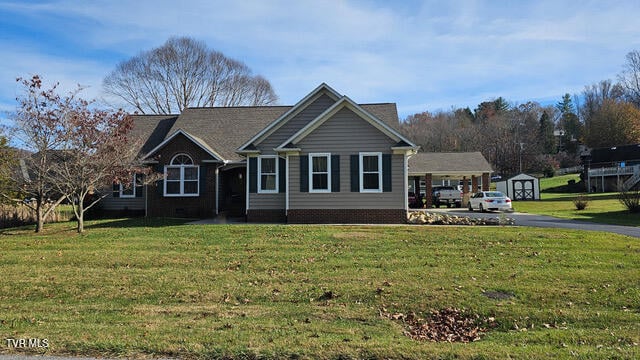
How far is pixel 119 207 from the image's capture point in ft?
82.4

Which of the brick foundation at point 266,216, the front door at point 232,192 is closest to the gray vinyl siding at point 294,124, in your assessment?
the brick foundation at point 266,216

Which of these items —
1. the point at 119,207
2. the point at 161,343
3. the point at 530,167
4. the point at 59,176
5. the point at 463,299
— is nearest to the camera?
the point at 161,343

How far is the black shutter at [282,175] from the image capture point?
65.3ft

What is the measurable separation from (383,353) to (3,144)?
1891cm

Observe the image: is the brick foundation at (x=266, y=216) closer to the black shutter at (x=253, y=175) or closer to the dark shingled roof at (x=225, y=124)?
the black shutter at (x=253, y=175)

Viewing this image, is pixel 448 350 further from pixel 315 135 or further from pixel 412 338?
pixel 315 135

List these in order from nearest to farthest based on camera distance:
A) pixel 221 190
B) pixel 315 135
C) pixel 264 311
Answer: pixel 264 311
pixel 315 135
pixel 221 190

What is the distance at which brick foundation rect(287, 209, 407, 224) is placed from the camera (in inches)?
Answer: 731

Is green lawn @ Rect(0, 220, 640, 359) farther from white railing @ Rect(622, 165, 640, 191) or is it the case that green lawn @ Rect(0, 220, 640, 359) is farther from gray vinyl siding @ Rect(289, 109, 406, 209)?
white railing @ Rect(622, 165, 640, 191)

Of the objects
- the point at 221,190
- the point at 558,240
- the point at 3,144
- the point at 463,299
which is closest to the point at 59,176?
the point at 3,144

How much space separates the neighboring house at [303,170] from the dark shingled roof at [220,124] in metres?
1.14

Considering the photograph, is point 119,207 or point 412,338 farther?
point 119,207

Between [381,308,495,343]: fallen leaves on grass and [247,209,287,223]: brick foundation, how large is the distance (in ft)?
41.5

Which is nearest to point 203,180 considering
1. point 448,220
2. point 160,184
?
point 160,184
